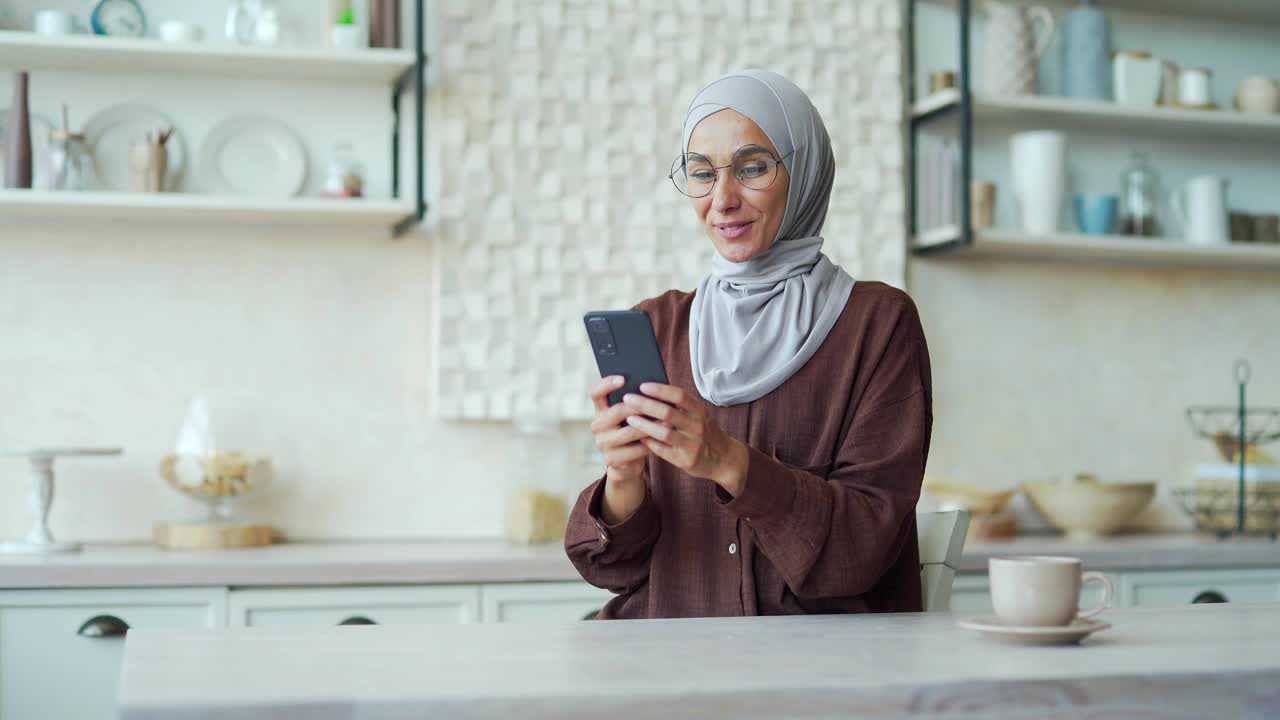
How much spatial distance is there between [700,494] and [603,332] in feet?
1.17

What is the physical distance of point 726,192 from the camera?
A: 5.49ft

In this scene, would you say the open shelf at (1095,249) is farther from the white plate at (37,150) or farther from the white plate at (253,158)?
the white plate at (37,150)

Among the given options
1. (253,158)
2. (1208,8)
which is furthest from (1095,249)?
(253,158)

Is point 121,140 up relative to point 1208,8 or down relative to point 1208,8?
down

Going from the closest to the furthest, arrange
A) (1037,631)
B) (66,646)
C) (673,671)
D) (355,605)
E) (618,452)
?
(673,671) < (1037,631) < (618,452) < (66,646) < (355,605)

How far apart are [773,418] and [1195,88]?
2395 mm

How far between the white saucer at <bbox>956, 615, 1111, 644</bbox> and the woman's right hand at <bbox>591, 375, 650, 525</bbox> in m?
0.41

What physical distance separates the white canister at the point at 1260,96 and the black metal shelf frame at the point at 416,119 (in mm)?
2212

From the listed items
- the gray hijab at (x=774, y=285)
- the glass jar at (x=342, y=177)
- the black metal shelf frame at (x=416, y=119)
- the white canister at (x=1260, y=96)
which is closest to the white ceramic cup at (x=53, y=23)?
the glass jar at (x=342, y=177)

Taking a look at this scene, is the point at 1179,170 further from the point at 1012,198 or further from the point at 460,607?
the point at 460,607

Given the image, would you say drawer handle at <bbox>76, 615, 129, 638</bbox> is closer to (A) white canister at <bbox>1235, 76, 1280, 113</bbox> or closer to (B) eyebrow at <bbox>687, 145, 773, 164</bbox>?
(B) eyebrow at <bbox>687, 145, 773, 164</bbox>

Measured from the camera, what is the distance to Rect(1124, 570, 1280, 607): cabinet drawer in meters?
2.91

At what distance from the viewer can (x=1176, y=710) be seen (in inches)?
43.4

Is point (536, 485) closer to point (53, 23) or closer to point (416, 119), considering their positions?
point (416, 119)
